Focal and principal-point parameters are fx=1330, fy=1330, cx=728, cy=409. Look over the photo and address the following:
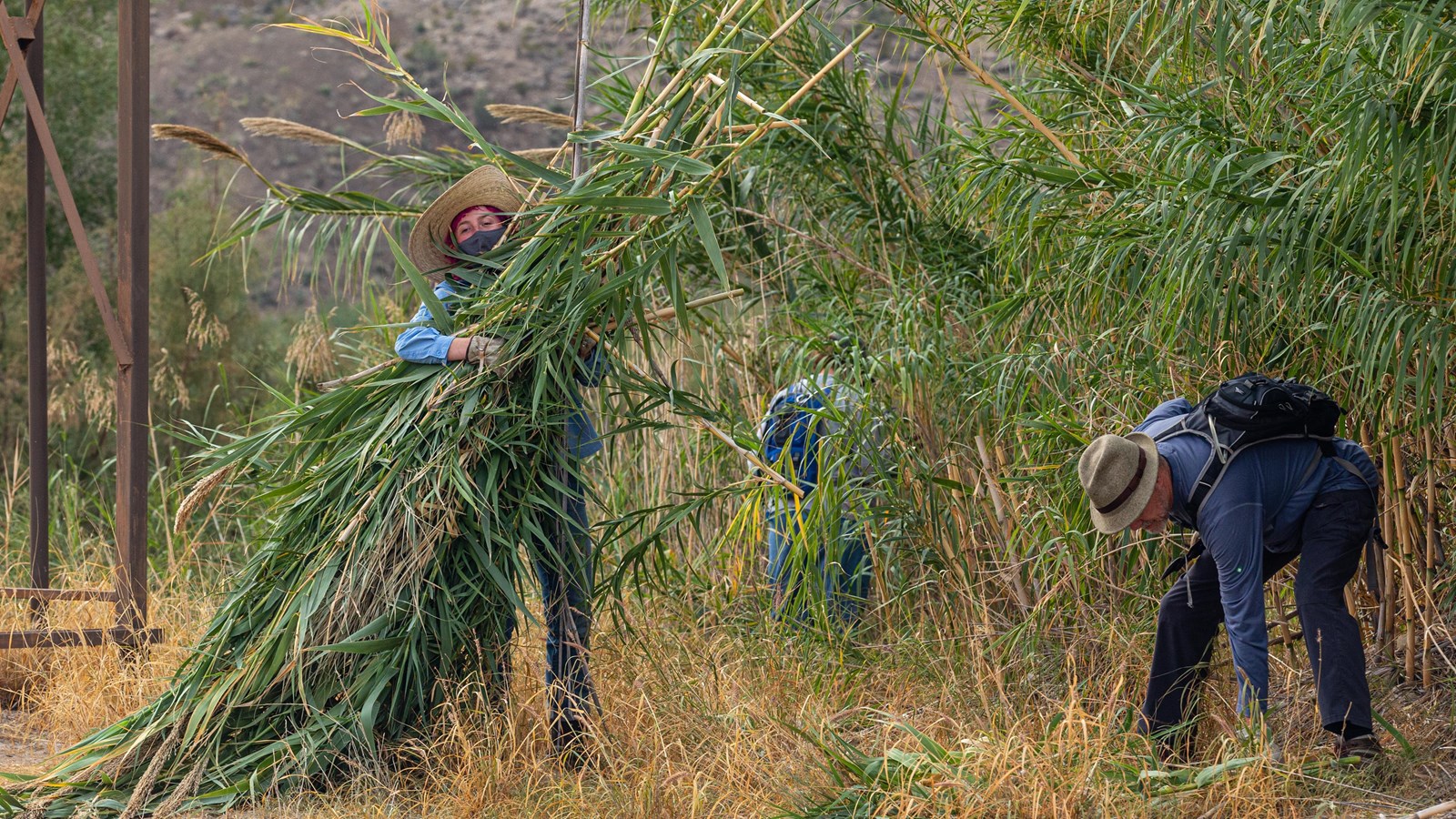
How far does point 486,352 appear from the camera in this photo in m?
3.91

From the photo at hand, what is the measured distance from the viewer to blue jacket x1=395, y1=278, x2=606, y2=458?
156 inches

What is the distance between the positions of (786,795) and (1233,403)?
5.20 ft

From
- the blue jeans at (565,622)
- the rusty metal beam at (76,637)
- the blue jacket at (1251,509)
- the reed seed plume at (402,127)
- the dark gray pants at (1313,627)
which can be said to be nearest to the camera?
the blue jacket at (1251,509)

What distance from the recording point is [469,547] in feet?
13.1

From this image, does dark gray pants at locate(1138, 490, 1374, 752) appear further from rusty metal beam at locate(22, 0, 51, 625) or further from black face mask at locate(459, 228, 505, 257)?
rusty metal beam at locate(22, 0, 51, 625)

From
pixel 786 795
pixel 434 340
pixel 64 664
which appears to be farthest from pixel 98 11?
pixel 786 795

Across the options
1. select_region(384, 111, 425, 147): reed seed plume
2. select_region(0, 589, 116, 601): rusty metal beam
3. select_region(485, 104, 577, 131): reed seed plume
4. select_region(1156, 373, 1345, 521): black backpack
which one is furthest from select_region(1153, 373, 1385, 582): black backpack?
select_region(0, 589, 116, 601): rusty metal beam

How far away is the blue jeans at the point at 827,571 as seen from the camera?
4461mm

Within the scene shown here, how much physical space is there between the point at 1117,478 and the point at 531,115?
Result: 2424 millimetres

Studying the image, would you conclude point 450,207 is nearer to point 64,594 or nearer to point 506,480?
point 506,480

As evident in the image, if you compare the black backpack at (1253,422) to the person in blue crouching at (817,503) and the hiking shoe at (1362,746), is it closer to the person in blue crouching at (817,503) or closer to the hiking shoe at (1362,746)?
the hiking shoe at (1362,746)

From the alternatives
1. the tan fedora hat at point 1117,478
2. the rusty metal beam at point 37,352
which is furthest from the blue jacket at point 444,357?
the rusty metal beam at point 37,352

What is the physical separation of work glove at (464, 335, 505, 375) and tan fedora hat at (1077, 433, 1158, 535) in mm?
1692

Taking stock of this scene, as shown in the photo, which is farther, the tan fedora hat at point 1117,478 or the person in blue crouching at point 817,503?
the person in blue crouching at point 817,503
